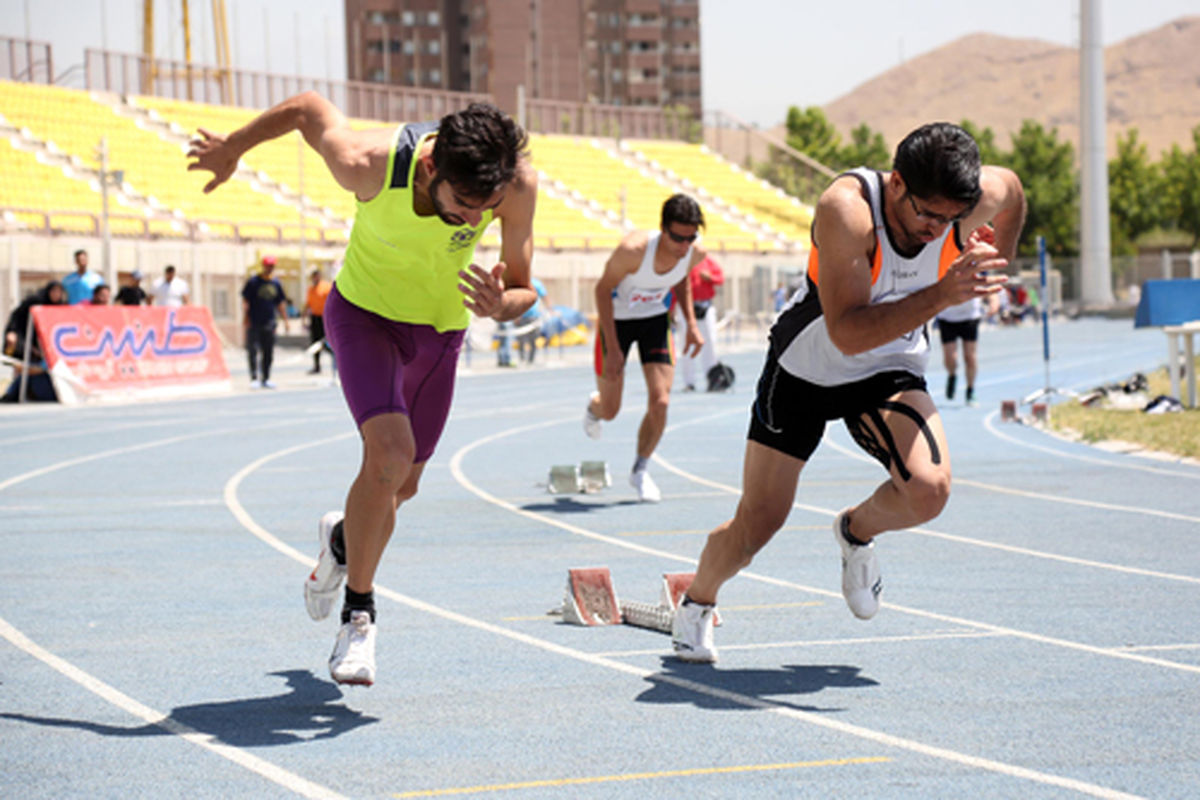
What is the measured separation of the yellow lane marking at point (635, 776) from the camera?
399 cm

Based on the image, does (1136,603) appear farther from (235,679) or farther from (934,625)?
(235,679)

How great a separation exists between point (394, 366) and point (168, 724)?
135 cm

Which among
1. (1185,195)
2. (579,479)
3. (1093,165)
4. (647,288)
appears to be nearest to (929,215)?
(647,288)

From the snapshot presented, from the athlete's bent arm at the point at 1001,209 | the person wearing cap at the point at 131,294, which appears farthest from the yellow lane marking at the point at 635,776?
the person wearing cap at the point at 131,294

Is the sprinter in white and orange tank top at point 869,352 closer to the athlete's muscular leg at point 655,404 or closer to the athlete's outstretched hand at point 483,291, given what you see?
the athlete's outstretched hand at point 483,291

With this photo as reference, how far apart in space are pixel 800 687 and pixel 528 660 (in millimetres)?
1026

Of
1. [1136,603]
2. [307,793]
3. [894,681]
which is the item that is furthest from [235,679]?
[1136,603]

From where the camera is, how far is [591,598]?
630cm

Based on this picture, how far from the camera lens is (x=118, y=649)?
19.5 ft

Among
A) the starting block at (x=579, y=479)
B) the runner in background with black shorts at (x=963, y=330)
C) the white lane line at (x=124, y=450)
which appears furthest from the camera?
the runner in background with black shorts at (x=963, y=330)

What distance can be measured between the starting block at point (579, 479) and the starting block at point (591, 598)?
4750 mm

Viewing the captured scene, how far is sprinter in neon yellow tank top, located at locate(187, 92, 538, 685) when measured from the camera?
185 inches

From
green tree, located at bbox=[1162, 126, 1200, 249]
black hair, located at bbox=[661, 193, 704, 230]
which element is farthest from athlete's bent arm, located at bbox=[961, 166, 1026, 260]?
green tree, located at bbox=[1162, 126, 1200, 249]

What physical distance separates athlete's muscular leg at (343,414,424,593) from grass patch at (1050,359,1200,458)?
8.92m
